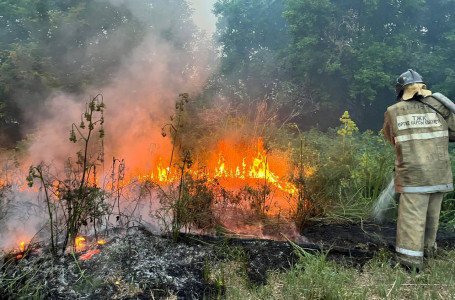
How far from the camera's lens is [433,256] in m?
3.84

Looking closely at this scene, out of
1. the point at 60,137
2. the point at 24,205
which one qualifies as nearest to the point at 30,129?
the point at 60,137

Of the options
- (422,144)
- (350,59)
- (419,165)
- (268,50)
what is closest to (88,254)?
(419,165)

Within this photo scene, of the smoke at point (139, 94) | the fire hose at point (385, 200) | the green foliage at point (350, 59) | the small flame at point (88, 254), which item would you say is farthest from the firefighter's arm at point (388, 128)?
the green foliage at point (350, 59)

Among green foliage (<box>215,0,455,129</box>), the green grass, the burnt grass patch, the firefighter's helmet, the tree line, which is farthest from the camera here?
green foliage (<box>215,0,455,129</box>)

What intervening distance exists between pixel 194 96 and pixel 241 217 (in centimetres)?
827

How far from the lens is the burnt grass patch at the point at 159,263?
3045 mm

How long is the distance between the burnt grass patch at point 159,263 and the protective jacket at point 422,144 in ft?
3.12

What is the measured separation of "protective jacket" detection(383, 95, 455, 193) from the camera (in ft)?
11.9

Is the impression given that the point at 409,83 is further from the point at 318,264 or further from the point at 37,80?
the point at 37,80

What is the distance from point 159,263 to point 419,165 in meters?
3.06

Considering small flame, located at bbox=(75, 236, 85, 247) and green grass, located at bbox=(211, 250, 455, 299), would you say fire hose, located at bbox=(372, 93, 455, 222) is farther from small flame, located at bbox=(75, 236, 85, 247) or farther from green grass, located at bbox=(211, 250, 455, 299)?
small flame, located at bbox=(75, 236, 85, 247)

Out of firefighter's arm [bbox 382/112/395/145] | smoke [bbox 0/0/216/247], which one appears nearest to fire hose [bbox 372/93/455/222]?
firefighter's arm [bbox 382/112/395/145]

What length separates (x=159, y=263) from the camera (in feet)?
11.6

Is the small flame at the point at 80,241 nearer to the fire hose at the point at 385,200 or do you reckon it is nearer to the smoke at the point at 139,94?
the smoke at the point at 139,94
